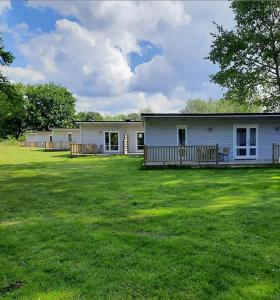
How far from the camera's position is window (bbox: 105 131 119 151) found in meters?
31.5

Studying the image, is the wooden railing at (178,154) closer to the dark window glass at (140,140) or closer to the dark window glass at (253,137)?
the dark window glass at (253,137)

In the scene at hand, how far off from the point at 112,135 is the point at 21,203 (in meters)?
21.9

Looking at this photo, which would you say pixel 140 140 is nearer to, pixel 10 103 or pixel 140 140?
pixel 140 140

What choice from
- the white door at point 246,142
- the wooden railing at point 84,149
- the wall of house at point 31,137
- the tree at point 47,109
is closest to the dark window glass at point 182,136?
the white door at point 246,142

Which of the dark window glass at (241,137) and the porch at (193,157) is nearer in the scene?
the porch at (193,157)

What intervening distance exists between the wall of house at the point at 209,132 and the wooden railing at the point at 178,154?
958mm

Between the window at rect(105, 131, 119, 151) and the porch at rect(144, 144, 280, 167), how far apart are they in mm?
12441

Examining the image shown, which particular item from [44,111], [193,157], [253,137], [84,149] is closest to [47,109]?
[44,111]

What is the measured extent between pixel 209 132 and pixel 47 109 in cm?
5113

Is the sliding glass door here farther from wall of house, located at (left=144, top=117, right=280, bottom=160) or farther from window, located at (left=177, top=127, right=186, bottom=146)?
window, located at (left=177, top=127, right=186, bottom=146)

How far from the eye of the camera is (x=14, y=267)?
5.18 meters

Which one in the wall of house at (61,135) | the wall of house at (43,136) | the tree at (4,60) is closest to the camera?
the tree at (4,60)

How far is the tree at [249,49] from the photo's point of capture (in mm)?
25094

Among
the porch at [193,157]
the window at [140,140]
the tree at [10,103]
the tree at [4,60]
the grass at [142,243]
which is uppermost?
the tree at [4,60]
